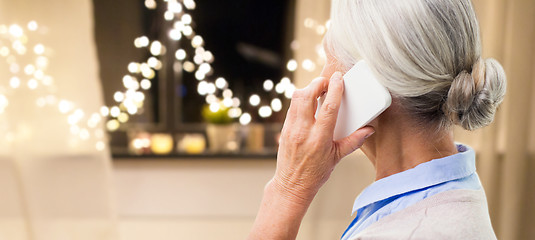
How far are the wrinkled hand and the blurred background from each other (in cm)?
125

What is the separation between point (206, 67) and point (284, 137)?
1.98 metres

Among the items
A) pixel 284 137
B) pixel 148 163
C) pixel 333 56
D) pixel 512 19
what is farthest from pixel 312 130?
pixel 148 163

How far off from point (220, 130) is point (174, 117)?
0.33 m

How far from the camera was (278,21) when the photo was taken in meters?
2.67

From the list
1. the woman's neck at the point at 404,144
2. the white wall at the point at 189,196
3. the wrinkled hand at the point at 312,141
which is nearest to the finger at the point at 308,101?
the wrinkled hand at the point at 312,141

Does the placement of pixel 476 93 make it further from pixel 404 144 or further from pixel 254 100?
pixel 254 100

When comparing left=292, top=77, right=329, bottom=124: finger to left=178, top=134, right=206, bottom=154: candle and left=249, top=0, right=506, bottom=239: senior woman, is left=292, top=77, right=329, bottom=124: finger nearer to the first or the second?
left=249, top=0, right=506, bottom=239: senior woman

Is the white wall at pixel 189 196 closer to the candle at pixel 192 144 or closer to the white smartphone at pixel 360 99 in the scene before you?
the candle at pixel 192 144

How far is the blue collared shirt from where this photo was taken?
701 millimetres

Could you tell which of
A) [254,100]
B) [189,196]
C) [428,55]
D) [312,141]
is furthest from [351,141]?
[254,100]

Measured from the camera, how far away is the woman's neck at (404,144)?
0.76 metres

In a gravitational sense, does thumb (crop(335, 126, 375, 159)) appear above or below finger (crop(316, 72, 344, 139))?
below

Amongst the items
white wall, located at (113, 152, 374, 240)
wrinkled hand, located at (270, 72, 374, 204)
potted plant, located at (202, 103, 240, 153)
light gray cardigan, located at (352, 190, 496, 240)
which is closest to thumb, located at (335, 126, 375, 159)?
wrinkled hand, located at (270, 72, 374, 204)

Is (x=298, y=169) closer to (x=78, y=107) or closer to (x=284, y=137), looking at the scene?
(x=284, y=137)
